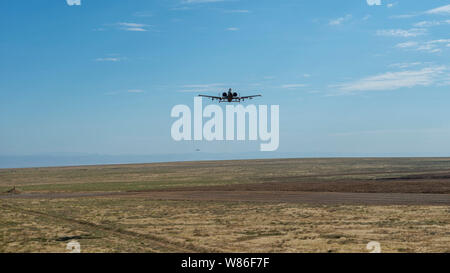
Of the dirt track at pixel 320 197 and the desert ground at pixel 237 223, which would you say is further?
the dirt track at pixel 320 197

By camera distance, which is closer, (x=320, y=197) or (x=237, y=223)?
(x=237, y=223)

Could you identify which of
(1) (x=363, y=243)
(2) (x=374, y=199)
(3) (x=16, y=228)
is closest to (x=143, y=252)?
(1) (x=363, y=243)

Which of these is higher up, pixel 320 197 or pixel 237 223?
pixel 237 223

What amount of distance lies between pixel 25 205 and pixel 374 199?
46.9 metres

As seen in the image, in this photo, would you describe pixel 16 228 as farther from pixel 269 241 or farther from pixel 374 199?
pixel 374 199

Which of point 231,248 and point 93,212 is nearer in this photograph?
point 231,248

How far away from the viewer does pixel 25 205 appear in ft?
194

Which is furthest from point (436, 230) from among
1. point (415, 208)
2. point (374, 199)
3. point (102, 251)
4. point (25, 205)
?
point (25, 205)

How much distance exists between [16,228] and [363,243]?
98.7 ft

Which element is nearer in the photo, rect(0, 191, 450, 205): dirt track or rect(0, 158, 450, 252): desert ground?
rect(0, 158, 450, 252): desert ground
